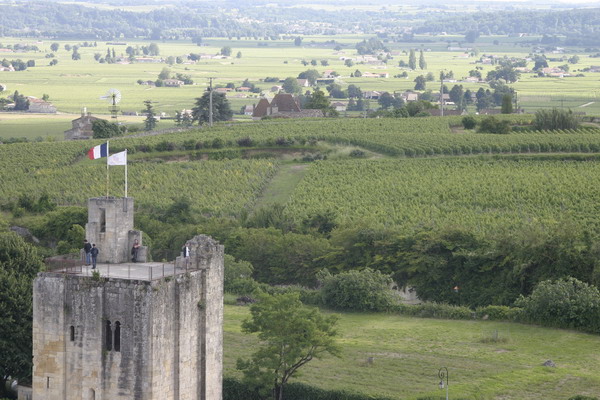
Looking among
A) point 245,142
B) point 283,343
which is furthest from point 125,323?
point 245,142

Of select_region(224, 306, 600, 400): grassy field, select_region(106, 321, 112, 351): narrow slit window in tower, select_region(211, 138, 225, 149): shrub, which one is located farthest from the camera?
select_region(211, 138, 225, 149): shrub

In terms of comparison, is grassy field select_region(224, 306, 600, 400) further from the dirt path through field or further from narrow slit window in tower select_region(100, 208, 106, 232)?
the dirt path through field

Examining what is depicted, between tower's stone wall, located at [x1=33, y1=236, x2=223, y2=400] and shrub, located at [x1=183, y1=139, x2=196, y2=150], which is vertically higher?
tower's stone wall, located at [x1=33, y1=236, x2=223, y2=400]

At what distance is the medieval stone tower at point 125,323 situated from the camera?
3800cm

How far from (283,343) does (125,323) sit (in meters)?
9.53

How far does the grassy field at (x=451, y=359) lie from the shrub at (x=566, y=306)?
812 millimetres

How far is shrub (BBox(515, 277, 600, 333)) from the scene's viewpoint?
56.5 m

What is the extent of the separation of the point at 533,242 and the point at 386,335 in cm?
1198

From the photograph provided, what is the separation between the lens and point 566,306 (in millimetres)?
56938

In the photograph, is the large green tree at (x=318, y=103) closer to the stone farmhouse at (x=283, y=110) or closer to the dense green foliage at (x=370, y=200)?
the stone farmhouse at (x=283, y=110)

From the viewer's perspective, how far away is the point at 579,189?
87.0 m

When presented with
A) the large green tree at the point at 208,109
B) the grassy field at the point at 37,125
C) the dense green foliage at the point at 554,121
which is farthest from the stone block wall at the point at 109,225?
the grassy field at the point at 37,125

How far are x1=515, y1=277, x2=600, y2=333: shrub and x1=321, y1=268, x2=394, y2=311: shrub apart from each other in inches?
289

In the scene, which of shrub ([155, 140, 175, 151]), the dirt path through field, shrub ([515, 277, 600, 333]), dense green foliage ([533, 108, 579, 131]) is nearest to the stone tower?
shrub ([515, 277, 600, 333])
